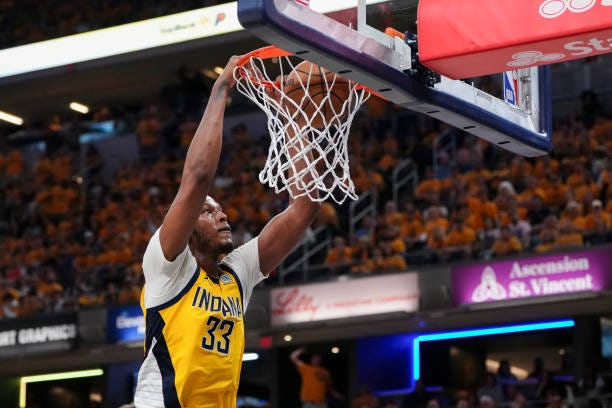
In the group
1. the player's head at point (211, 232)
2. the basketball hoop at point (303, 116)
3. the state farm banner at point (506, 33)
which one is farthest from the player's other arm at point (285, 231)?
the state farm banner at point (506, 33)

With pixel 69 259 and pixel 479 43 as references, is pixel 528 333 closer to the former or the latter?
pixel 69 259

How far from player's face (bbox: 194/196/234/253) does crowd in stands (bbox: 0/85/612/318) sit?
8503 mm

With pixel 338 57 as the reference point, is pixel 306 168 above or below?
below

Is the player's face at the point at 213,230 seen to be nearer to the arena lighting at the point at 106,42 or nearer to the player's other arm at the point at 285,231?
the player's other arm at the point at 285,231

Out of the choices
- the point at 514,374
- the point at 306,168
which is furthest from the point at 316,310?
the point at 306,168

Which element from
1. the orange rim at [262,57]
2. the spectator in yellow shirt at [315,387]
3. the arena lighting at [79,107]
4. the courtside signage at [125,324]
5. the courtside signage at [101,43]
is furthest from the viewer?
the arena lighting at [79,107]

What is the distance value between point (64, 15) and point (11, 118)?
2.67 m

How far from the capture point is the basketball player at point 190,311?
4730 mm

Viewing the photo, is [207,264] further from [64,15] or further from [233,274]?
[64,15]

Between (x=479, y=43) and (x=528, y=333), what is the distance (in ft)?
37.1

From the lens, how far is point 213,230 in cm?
509

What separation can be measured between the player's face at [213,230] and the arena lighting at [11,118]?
68.4 ft

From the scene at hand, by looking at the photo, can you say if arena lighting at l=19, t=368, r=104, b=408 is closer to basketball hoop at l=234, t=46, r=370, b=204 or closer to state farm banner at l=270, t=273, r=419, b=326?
state farm banner at l=270, t=273, r=419, b=326

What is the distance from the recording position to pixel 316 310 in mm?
14656
